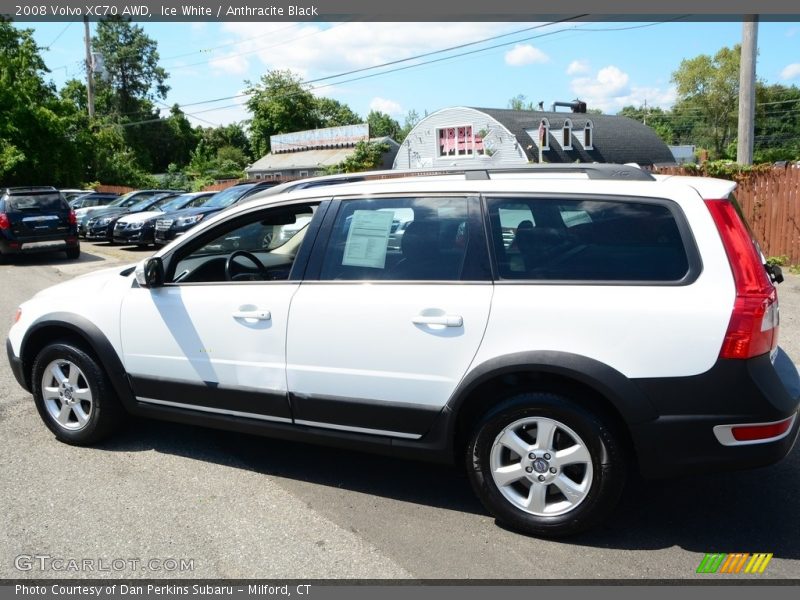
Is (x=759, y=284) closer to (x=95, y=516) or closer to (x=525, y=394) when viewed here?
(x=525, y=394)

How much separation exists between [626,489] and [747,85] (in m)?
11.3

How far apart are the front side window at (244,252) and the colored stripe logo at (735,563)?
105 inches

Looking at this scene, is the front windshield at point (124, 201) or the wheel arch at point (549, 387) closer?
the wheel arch at point (549, 387)

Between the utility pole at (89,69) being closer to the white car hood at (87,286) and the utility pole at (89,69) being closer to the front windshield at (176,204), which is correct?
→ the front windshield at (176,204)

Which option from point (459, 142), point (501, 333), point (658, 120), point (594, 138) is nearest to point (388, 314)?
point (501, 333)

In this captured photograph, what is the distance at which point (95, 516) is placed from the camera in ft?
13.0

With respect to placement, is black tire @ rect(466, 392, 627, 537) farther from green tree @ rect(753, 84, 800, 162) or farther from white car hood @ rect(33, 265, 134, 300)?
green tree @ rect(753, 84, 800, 162)

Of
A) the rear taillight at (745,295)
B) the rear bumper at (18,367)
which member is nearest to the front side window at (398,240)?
the rear taillight at (745,295)

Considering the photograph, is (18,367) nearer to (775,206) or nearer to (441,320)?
(441,320)

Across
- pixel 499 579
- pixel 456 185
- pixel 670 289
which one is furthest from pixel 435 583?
pixel 456 185

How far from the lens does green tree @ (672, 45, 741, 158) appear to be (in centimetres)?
6756

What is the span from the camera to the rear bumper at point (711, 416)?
331 centimetres

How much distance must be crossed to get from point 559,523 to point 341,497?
1261 mm

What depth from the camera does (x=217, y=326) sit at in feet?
14.2
